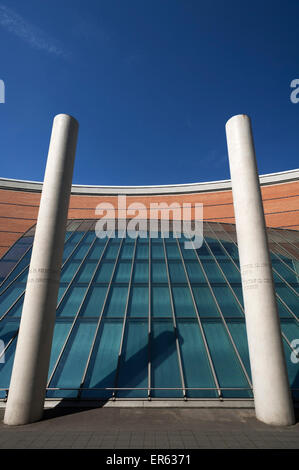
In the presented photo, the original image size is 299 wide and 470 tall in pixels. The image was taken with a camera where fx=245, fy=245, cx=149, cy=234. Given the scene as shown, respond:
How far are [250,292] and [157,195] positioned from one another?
30.3 m

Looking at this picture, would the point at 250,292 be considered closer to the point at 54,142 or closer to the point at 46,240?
the point at 46,240

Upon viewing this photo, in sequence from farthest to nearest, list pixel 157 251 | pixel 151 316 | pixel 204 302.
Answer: pixel 157 251, pixel 204 302, pixel 151 316

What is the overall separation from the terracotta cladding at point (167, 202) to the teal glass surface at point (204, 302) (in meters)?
22.3

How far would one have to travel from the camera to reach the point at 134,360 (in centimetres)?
965

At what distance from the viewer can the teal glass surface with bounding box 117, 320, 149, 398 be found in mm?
8773

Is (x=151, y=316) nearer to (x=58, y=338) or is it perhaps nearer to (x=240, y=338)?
(x=240, y=338)

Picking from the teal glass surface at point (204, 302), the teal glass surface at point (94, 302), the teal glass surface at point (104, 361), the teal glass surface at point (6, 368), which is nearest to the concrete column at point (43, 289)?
the teal glass surface at point (6, 368)

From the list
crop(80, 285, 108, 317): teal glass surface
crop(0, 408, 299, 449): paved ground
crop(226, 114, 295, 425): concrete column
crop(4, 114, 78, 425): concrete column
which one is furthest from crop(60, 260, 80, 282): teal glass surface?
crop(226, 114, 295, 425): concrete column

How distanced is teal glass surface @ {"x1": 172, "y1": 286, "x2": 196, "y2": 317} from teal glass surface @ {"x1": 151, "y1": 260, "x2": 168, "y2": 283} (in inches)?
46.6

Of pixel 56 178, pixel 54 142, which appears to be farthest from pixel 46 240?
pixel 54 142

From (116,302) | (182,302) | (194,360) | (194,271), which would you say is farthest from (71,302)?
(194,271)

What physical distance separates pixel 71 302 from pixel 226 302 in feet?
26.1

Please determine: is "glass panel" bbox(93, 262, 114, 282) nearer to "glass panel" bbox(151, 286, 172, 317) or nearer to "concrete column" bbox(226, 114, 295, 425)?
"glass panel" bbox(151, 286, 172, 317)

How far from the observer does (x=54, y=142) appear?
34.5 ft
